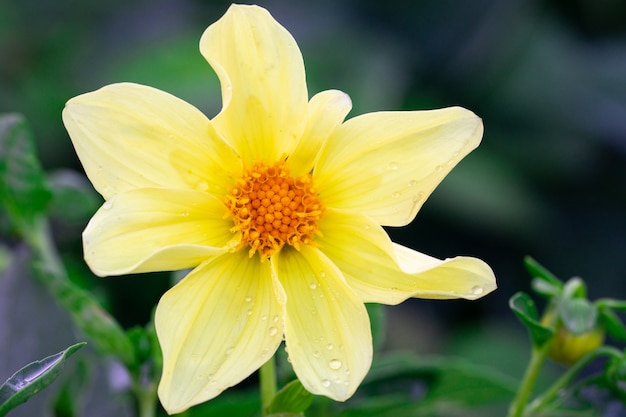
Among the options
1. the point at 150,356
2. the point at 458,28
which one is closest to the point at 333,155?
the point at 150,356

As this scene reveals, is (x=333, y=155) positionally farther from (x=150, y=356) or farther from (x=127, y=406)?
(x=127, y=406)

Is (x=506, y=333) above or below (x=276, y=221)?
below

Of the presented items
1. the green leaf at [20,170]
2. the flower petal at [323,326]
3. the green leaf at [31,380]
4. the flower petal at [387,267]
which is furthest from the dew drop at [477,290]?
the green leaf at [20,170]

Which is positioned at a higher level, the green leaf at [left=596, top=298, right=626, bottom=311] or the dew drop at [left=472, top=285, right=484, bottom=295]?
the dew drop at [left=472, top=285, right=484, bottom=295]

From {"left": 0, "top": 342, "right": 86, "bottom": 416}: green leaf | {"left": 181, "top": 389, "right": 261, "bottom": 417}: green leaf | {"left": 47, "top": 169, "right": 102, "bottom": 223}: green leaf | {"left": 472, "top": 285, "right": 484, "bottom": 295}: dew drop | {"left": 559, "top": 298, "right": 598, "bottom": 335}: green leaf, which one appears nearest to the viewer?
{"left": 0, "top": 342, "right": 86, "bottom": 416}: green leaf

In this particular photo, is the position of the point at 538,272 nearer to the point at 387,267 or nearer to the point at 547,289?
the point at 547,289

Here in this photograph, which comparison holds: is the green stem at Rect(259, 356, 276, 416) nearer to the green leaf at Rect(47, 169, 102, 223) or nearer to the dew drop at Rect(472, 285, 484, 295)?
the dew drop at Rect(472, 285, 484, 295)

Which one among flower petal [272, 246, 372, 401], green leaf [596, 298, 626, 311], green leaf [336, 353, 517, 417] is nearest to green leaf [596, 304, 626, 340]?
green leaf [596, 298, 626, 311]
